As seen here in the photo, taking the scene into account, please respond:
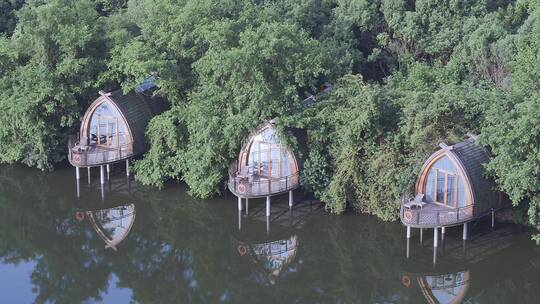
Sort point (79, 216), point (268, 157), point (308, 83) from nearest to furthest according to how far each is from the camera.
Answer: point (268, 157) → point (308, 83) → point (79, 216)

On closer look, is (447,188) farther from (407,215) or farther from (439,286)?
(439,286)

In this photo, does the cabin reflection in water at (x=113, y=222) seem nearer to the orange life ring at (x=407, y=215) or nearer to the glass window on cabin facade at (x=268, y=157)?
the glass window on cabin facade at (x=268, y=157)

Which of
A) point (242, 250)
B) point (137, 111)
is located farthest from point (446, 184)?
point (137, 111)

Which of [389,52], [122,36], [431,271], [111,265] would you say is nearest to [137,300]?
[111,265]

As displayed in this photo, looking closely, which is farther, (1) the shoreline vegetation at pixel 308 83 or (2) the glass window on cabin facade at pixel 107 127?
(2) the glass window on cabin facade at pixel 107 127

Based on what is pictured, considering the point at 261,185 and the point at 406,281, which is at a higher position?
the point at 261,185

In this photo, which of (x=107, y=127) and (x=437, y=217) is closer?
(x=437, y=217)

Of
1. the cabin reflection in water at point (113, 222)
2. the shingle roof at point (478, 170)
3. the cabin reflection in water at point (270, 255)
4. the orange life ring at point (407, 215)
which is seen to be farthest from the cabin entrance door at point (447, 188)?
the cabin reflection in water at point (113, 222)
